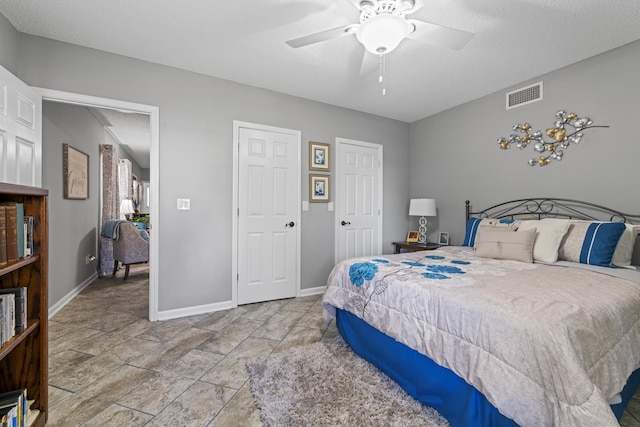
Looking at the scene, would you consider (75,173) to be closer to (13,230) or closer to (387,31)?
(13,230)

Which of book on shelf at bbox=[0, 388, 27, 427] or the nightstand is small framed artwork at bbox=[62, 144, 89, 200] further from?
the nightstand

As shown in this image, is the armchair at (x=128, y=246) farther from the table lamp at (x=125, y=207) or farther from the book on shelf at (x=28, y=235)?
the book on shelf at (x=28, y=235)

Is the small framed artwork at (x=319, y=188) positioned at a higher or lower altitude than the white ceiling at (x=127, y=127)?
lower

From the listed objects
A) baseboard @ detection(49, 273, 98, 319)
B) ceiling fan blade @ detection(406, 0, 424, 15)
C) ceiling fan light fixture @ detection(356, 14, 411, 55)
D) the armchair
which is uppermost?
ceiling fan blade @ detection(406, 0, 424, 15)

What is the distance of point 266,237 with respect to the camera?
3.41 metres

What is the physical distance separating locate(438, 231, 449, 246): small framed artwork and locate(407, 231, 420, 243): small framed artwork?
328 millimetres

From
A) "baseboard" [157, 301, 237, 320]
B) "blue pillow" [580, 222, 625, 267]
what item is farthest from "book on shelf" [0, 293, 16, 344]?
"blue pillow" [580, 222, 625, 267]

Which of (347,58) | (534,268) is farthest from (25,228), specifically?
(534,268)

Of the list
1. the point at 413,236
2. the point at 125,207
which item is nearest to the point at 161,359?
the point at 413,236

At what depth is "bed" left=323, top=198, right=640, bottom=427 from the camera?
109cm

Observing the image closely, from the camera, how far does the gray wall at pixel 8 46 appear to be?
2098 millimetres

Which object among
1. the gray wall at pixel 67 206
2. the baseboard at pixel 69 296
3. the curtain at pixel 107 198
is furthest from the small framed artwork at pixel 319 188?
the curtain at pixel 107 198

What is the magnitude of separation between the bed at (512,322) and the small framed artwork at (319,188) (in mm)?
1550

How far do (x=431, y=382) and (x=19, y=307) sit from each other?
202cm
